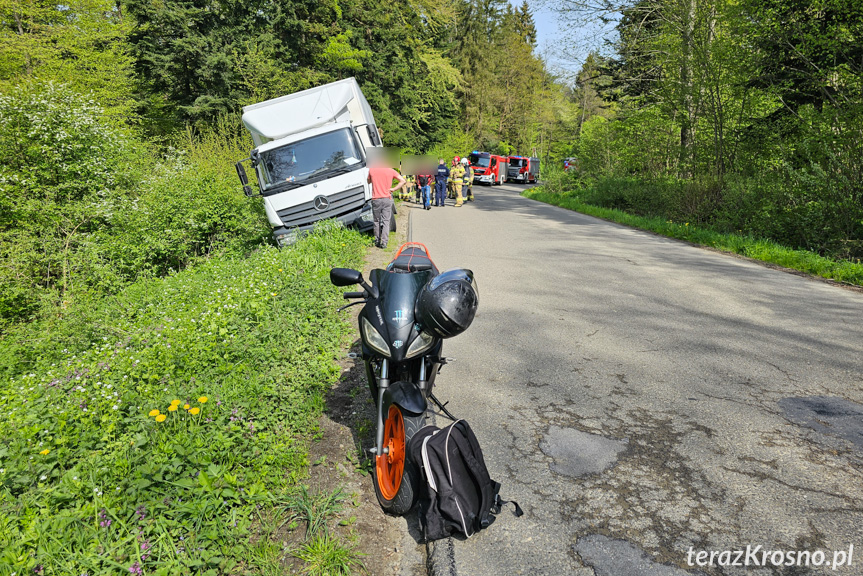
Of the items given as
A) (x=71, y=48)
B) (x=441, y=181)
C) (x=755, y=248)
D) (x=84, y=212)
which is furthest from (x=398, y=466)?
(x=71, y=48)

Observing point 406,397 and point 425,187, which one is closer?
point 406,397

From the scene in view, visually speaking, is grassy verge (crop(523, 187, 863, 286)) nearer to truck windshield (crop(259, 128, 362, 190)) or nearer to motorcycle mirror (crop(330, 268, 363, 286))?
truck windshield (crop(259, 128, 362, 190))

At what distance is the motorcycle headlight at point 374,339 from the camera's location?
292 cm

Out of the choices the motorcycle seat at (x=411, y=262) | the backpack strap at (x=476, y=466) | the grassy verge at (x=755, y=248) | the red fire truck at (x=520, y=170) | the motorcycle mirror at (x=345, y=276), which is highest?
the motorcycle mirror at (x=345, y=276)

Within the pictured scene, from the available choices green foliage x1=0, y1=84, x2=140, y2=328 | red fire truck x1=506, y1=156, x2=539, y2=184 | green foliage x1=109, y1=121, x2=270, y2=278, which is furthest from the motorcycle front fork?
red fire truck x1=506, y1=156, x2=539, y2=184

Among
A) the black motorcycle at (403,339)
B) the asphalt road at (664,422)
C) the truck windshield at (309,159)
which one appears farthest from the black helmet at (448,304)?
the truck windshield at (309,159)

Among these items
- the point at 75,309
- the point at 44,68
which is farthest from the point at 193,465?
the point at 44,68

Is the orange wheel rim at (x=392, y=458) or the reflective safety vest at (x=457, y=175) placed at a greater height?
the orange wheel rim at (x=392, y=458)

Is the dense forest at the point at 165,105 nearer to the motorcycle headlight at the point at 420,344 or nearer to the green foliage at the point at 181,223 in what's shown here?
the green foliage at the point at 181,223

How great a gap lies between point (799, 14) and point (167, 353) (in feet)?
46.1

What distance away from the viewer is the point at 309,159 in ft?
39.1

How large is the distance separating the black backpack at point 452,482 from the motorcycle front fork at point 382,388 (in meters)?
0.34

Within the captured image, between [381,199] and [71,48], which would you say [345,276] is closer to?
[381,199]

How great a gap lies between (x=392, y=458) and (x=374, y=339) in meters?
0.68
